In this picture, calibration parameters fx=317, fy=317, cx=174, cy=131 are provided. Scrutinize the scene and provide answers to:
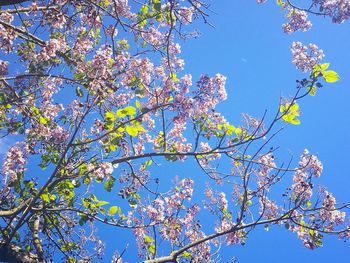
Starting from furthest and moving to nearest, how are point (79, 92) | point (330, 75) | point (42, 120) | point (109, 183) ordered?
point (79, 92) → point (42, 120) → point (109, 183) → point (330, 75)

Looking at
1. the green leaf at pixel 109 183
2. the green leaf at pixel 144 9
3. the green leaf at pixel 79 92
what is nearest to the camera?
the green leaf at pixel 109 183

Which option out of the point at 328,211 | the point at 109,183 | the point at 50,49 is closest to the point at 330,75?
the point at 328,211

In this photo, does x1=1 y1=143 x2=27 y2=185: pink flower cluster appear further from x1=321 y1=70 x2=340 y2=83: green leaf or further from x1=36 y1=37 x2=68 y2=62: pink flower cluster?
x1=321 y1=70 x2=340 y2=83: green leaf

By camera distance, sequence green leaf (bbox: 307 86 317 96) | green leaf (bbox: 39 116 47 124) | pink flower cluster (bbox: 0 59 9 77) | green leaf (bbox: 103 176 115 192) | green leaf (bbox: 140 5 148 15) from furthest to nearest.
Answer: green leaf (bbox: 140 5 148 15) → green leaf (bbox: 39 116 47 124) → green leaf (bbox: 103 176 115 192) → pink flower cluster (bbox: 0 59 9 77) → green leaf (bbox: 307 86 317 96)

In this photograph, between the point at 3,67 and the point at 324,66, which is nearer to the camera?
the point at 324,66

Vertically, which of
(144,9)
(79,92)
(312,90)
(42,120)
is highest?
(144,9)

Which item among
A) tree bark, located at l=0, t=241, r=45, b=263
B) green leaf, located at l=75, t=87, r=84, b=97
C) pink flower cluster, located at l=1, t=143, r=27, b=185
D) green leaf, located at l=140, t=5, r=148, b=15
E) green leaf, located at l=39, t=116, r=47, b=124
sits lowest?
tree bark, located at l=0, t=241, r=45, b=263

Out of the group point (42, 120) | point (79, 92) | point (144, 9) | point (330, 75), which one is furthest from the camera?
point (144, 9)

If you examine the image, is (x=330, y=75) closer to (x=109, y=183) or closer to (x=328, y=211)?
(x=328, y=211)

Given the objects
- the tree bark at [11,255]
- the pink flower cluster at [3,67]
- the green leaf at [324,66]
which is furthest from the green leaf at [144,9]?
the tree bark at [11,255]

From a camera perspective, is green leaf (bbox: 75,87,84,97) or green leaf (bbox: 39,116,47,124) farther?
green leaf (bbox: 75,87,84,97)

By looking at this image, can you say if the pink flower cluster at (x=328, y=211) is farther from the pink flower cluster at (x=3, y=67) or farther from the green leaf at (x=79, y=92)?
the pink flower cluster at (x=3, y=67)

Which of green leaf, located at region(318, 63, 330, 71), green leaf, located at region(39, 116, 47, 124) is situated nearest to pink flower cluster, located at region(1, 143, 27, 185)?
green leaf, located at region(39, 116, 47, 124)

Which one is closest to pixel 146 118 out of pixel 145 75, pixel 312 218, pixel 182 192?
pixel 145 75
